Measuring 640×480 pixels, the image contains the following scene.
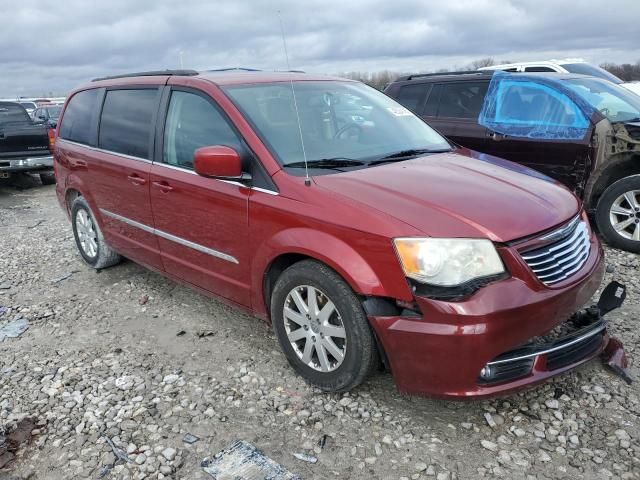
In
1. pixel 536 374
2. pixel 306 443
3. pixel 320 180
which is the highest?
pixel 320 180

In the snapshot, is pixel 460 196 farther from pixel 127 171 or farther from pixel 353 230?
pixel 127 171

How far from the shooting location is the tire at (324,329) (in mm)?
2805

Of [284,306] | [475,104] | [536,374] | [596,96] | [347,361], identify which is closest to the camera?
[536,374]

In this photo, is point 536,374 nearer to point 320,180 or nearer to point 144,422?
point 320,180

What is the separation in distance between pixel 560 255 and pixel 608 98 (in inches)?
153

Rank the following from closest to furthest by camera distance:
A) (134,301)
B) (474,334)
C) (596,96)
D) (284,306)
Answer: (474,334) → (284,306) → (134,301) → (596,96)

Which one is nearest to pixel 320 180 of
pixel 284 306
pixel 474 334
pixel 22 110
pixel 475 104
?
pixel 284 306

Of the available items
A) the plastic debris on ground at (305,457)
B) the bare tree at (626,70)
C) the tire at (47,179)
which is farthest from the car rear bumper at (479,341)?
the bare tree at (626,70)

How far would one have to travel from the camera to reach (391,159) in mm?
3496

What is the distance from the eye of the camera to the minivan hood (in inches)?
104

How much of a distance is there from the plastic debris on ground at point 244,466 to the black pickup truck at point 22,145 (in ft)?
30.4

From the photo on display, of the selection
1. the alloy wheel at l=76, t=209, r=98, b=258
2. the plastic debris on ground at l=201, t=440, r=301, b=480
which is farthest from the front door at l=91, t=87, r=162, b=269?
the plastic debris on ground at l=201, t=440, r=301, b=480

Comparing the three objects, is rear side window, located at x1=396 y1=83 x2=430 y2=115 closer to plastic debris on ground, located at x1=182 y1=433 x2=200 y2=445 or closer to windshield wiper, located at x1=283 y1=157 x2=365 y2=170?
windshield wiper, located at x1=283 y1=157 x2=365 y2=170

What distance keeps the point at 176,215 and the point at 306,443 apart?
1848 millimetres
